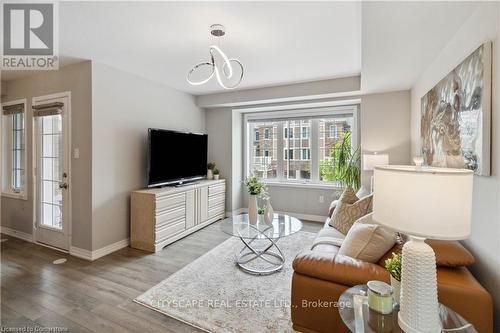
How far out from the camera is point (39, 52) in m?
2.92

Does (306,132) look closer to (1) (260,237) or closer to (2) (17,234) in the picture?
(1) (260,237)

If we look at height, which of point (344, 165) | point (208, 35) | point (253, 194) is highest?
point (208, 35)

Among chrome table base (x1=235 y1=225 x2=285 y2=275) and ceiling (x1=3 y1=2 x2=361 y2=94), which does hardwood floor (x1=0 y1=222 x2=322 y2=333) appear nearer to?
chrome table base (x1=235 y1=225 x2=285 y2=275)

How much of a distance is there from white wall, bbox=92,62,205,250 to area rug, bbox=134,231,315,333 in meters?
1.30

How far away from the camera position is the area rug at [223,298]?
1.98 metres

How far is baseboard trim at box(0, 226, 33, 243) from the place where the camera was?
150 inches

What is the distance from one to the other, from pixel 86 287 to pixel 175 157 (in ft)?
6.97

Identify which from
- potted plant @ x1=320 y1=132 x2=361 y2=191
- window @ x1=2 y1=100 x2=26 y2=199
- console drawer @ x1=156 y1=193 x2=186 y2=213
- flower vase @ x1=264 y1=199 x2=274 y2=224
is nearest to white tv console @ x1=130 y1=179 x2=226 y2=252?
console drawer @ x1=156 y1=193 x2=186 y2=213

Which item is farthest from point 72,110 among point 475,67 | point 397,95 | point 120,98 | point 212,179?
point 397,95

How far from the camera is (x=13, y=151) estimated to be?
4109 mm

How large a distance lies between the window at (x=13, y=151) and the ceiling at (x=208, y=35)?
6.35ft

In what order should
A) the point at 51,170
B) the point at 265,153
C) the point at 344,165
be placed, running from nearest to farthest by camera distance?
1. the point at 51,170
2. the point at 344,165
3. the point at 265,153

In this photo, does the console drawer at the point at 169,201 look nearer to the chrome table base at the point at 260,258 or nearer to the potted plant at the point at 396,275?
the chrome table base at the point at 260,258

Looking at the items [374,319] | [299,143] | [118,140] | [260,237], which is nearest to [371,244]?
[374,319]
